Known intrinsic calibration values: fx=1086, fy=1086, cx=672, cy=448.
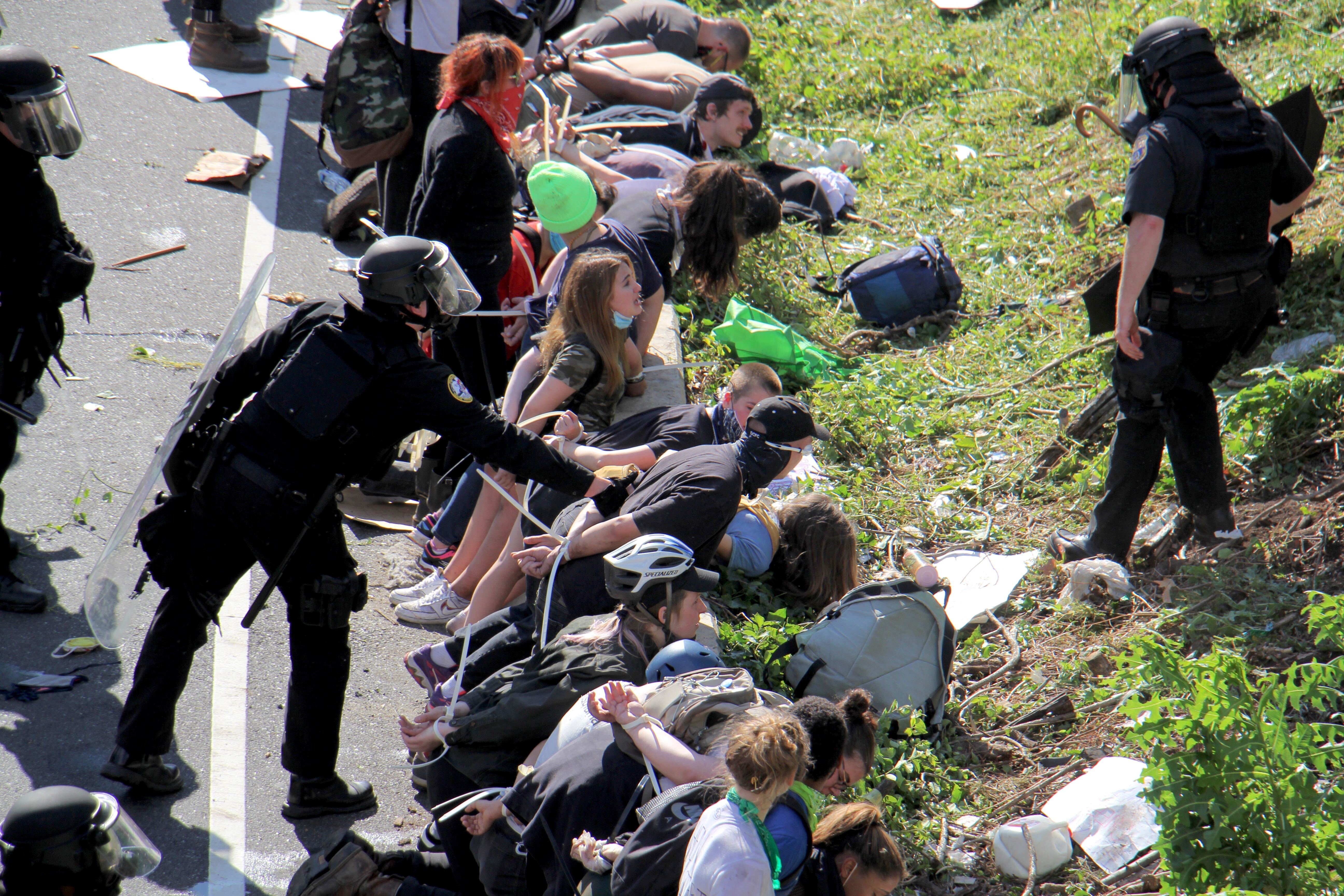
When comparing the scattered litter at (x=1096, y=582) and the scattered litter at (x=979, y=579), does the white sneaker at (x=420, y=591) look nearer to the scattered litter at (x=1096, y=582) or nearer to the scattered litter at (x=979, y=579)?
the scattered litter at (x=979, y=579)

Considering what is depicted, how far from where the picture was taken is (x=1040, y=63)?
993 cm

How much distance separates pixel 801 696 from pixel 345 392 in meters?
2.07

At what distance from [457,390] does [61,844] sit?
76.1 inches

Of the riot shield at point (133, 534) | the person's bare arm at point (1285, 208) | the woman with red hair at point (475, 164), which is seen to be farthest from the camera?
the woman with red hair at point (475, 164)

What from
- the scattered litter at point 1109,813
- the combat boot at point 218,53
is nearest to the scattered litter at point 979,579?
the scattered litter at point 1109,813

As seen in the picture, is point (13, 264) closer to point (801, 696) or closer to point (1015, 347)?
point (801, 696)

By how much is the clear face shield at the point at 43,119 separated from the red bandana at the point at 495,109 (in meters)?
1.63

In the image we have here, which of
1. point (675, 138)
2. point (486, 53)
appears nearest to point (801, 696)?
point (486, 53)

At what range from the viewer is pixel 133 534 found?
3.75 m

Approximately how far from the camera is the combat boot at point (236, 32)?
29.0ft

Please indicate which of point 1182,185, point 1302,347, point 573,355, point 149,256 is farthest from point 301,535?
point 1302,347

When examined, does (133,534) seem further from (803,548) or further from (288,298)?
(288,298)

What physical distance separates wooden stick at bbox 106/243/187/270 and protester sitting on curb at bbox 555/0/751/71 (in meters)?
3.76

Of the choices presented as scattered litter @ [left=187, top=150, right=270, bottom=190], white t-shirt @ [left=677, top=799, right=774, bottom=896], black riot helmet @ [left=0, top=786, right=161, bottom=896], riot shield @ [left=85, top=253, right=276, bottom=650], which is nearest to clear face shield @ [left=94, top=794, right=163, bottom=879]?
black riot helmet @ [left=0, top=786, right=161, bottom=896]
